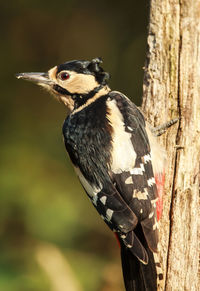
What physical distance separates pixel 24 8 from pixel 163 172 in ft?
13.7

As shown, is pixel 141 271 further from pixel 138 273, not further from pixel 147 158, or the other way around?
pixel 147 158

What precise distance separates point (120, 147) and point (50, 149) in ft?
9.11

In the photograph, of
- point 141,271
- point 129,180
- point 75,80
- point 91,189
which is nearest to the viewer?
point 141,271

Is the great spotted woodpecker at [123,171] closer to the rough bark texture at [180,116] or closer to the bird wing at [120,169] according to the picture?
the bird wing at [120,169]

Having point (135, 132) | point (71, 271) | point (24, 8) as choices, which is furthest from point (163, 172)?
point (24, 8)

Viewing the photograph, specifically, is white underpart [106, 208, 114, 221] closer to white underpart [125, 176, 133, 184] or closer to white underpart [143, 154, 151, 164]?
white underpart [125, 176, 133, 184]

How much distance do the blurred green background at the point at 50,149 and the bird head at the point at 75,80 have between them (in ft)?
6.13

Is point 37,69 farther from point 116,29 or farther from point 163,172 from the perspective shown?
point 163,172

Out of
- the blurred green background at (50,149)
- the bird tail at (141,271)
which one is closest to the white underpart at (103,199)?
the bird tail at (141,271)

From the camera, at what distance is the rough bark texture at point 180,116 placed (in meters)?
3.53

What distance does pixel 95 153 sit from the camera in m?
3.68

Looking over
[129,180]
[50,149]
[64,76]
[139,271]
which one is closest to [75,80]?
[64,76]

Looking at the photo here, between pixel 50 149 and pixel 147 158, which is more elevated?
pixel 147 158

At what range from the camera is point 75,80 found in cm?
421
